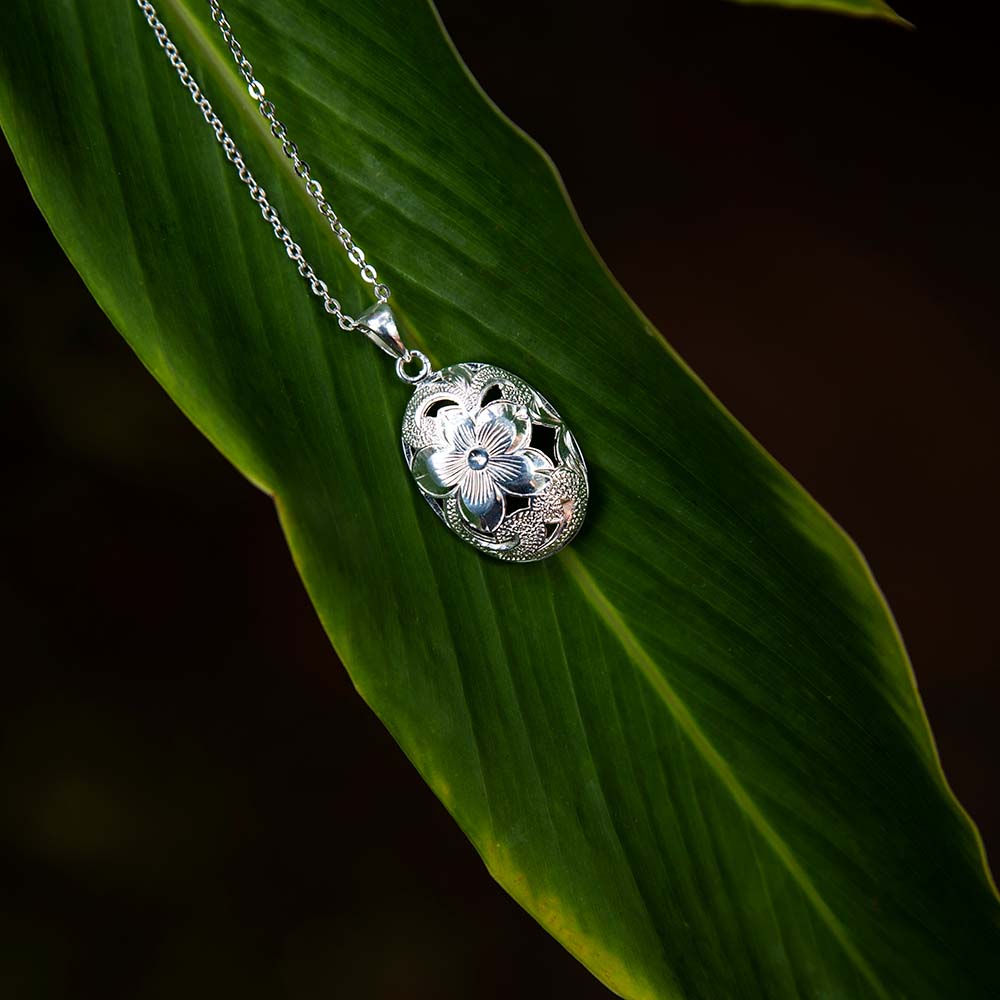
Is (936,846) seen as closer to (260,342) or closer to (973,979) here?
(973,979)

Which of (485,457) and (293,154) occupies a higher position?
(293,154)

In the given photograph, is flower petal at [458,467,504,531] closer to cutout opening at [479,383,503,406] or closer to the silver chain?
cutout opening at [479,383,503,406]

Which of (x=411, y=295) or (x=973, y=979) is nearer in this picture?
(x=973, y=979)

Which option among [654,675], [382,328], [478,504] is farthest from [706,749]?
[382,328]

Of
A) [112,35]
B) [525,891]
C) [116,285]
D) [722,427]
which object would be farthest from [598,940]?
[112,35]

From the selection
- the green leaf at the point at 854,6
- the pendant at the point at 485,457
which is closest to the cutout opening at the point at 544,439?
the pendant at the point at 485,457

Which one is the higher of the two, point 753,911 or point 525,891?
point 525,891

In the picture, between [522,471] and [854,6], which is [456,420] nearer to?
[522,471]
